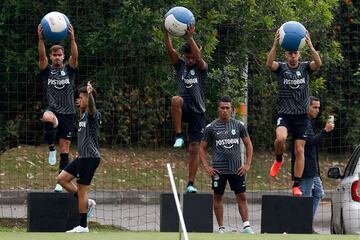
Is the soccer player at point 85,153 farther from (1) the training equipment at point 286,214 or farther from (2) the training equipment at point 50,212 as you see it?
(1) the training equipment at point 286,214

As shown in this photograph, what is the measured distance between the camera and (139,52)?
754 inches

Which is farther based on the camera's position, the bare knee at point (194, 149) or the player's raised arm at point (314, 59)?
the bare knee at point (194, 149)

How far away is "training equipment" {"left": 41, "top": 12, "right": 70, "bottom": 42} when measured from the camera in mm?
17219

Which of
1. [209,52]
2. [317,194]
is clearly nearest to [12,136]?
[209,52]

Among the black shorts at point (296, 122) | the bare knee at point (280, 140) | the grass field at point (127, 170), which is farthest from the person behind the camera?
the grass field at point (127, 170)

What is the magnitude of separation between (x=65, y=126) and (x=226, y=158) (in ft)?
7.75

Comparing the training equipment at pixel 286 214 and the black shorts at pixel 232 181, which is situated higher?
the black shorts at pixel 232 181

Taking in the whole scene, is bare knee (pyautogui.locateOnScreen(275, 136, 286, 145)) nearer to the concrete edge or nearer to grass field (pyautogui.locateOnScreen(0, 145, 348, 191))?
grass field (pyautogui.locateOnScreen(0, 145, 348, 191))

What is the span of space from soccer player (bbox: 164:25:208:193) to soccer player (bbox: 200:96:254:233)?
1.20ft

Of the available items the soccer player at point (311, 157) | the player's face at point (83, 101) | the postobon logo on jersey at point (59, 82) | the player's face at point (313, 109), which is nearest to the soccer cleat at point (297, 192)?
the soccer player at point (311, 157)

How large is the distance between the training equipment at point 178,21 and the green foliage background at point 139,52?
1.42 m

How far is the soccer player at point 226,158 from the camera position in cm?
1741

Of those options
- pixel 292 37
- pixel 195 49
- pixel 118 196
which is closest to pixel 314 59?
pixel 292 37


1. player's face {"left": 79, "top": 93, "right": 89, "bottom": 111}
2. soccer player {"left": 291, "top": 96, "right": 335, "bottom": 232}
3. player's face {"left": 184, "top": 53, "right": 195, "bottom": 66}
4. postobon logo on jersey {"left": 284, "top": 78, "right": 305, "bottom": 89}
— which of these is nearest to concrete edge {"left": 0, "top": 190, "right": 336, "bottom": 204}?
soccer player {"left": 291, "top": 96, "right": 335, "bottom": 232}
